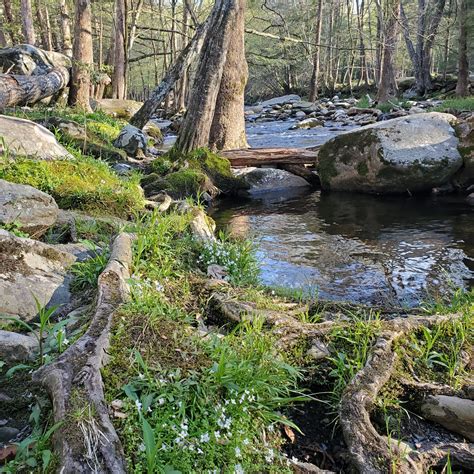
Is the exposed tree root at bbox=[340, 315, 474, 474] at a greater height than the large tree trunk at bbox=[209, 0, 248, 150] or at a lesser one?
lesser

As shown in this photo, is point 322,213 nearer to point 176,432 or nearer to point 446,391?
point 446,391

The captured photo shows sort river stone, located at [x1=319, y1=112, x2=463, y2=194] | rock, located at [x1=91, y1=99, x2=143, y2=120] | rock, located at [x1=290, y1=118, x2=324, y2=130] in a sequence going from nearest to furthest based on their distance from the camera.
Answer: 1. river stone, located at [x1=319, y1=112, x2=463, y2=194]
2. rock, located at [x1=91, y1=99, x2=143, y2=120]
3. rock, located at [x1=290, y1=118, x2=324, y2=130]

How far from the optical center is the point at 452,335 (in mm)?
3188

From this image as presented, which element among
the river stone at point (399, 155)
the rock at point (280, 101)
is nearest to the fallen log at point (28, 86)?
the river stone at point (399, 155)

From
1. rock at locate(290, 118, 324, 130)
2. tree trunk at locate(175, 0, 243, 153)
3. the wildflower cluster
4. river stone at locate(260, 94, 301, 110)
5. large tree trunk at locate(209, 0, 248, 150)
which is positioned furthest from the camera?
river stone at locate(260, 94, 301, 110)

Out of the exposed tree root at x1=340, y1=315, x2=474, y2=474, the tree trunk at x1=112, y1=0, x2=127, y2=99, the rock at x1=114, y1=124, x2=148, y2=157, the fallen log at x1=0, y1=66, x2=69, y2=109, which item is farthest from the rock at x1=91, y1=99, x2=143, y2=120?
the exposed tree root at x1=340, y1=315, x2=474, y2=474

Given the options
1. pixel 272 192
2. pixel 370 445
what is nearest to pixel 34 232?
pixel 370 445

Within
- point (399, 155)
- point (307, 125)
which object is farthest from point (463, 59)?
point (399, 155)

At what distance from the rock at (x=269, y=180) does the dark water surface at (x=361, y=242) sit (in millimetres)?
720

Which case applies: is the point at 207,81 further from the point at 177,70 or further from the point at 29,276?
the point at 29,276

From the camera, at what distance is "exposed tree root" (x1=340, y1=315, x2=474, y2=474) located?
2.01 meters

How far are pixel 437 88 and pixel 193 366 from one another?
32349mm

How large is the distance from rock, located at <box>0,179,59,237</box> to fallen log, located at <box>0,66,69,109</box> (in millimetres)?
Result: 6795

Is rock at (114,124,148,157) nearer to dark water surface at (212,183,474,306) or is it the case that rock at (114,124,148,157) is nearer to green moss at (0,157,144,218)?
dark water surface at (212,183,474,306)
